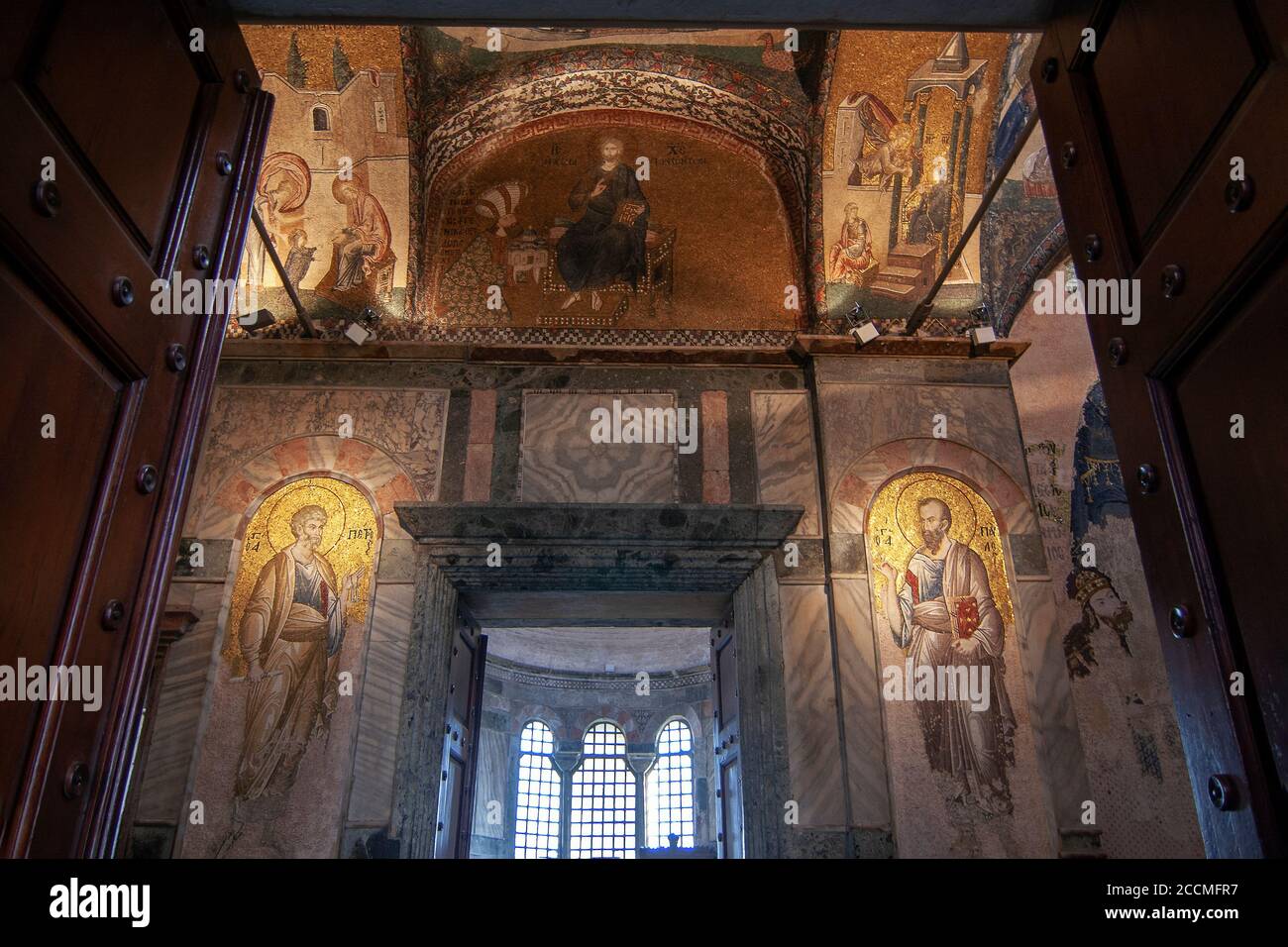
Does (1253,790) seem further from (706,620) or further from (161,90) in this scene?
(706,620)

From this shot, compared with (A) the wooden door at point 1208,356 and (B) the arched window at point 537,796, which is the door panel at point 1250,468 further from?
(B) the arched window at point 537,796

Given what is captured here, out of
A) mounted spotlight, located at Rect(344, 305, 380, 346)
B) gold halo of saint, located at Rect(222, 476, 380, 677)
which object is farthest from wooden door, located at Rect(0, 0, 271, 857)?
mounted spotlight, located at Rect(344, 305, 380, 346)

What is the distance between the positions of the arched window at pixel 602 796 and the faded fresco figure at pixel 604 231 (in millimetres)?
10497

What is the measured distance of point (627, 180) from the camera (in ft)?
28.1

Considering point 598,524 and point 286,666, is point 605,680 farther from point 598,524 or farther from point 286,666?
point 286,666

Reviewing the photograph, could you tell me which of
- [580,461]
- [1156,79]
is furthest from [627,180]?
[1156,79]

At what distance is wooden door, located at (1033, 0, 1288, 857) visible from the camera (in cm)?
170

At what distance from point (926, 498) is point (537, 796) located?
11135mm

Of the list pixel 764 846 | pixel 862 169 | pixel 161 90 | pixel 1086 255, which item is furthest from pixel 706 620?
pixel 161 90

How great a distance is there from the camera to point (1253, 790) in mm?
1729

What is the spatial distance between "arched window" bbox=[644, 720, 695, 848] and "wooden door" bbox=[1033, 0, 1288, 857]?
1463 centimetres

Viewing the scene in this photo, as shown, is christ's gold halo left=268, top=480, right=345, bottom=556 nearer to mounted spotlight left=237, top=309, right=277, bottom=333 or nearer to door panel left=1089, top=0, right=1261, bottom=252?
mounted spotlight left=237, top=309, right=277, bottom=333

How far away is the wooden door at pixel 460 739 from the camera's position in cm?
690

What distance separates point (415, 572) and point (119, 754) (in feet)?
16.7
